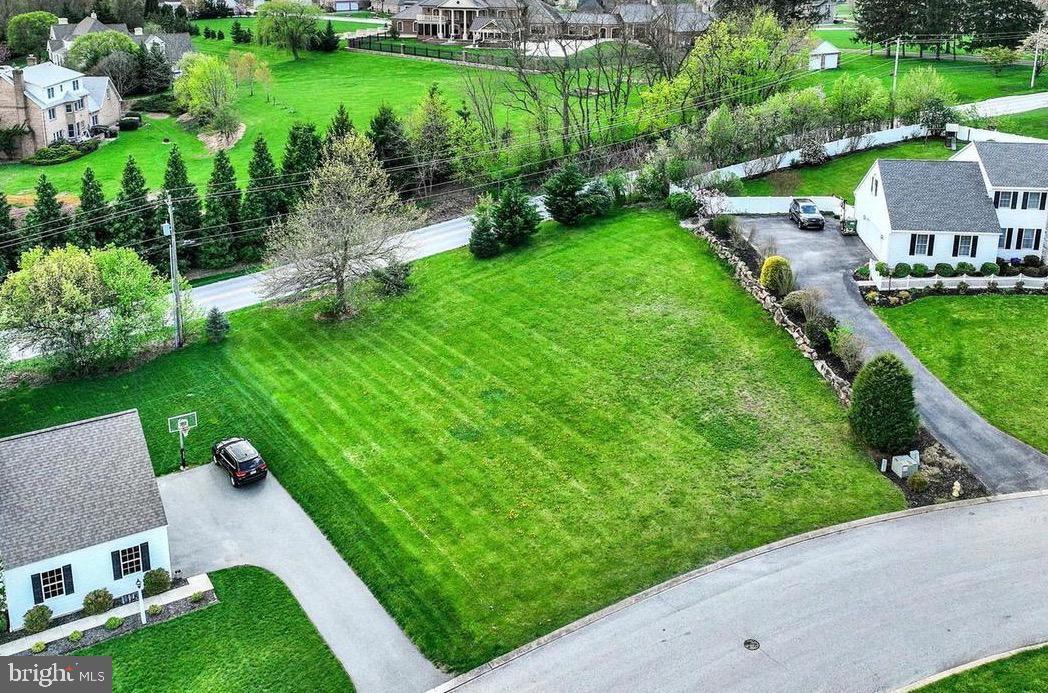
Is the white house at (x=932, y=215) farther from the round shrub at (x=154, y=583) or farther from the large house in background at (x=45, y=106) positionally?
the large house in background at (x=45, y=106)

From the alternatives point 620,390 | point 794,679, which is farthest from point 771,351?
point 794,679

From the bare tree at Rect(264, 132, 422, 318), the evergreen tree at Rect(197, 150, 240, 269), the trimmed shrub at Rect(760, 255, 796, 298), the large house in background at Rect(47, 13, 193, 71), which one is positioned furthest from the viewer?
the large house in background at Rect(47, 13, 193, 71)

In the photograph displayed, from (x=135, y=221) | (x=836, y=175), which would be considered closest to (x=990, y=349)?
(x=836, y=175)

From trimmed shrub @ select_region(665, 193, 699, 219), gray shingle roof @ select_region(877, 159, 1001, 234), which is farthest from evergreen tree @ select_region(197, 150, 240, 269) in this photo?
gray shingle roof @ select_region(877, 159, 1001, 234)

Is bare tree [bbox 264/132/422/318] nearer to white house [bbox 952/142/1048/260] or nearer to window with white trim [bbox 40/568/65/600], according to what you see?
window with white trim [bbox 40/568/65/600]

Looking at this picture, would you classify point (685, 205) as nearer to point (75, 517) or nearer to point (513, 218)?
point (513, 218)
